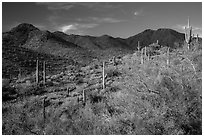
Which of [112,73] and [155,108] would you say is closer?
[155,108]

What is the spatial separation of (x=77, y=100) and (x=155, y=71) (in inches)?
256

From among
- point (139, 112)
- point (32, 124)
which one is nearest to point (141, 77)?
point (139, 112)

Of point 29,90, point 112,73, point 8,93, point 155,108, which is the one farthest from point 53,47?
point 155,108

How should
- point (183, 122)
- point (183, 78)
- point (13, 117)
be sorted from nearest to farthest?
point (183, 122), point (183, 78), point (13, 117)

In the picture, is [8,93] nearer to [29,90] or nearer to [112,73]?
[29,90]

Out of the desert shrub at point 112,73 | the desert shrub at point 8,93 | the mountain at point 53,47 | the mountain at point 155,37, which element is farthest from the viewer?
the mountain at point 155,37

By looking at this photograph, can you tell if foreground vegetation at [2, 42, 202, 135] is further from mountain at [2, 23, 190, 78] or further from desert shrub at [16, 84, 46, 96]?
desert shrub at [16, 84, 46, 96]

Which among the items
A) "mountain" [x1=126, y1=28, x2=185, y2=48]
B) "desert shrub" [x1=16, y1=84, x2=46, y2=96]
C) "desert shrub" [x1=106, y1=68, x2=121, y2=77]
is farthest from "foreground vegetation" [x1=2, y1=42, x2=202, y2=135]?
"mountain" [x1=126, y1=28, x2=185, y2=48]

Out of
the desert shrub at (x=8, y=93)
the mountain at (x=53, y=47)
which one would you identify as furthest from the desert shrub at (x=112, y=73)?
the desert shrub at (x=8, y=93)

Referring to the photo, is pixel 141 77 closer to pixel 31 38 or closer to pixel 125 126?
pixel 125 126

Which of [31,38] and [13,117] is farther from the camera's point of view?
[31,38]

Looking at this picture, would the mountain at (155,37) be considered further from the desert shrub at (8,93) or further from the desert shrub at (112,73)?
the desert shrub at (8,93)

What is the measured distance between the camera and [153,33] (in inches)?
3711

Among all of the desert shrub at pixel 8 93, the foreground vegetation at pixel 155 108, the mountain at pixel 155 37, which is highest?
the mountain at pixel 155 37
